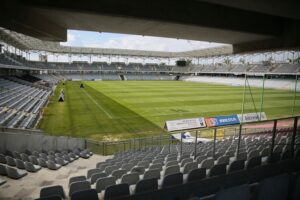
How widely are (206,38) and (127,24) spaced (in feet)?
11.7

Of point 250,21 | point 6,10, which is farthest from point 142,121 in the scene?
point 6,10

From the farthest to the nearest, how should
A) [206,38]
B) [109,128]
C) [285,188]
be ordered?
1. [109,128]
2. [206,38]
3. [285,188]

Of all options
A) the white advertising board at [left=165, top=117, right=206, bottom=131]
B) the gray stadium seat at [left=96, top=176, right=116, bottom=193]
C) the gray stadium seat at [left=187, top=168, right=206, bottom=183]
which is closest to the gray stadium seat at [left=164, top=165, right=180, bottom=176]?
the gray stadium seat at [left=187, top=168, right=206, bottom=183]

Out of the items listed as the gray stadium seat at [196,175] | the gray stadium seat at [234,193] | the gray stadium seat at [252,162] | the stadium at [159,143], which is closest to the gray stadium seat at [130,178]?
the stadium at [159,143]

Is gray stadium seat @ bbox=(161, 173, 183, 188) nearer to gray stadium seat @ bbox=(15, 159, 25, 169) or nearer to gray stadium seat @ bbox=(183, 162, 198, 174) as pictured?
gray stadium seat @ bbox=(183, 162, 198, 174)

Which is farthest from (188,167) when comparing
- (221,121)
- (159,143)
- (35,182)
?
(221,121)

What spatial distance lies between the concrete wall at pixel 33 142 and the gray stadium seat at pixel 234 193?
9432 mm

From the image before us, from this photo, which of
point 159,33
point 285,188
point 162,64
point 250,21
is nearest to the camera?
point 285,188

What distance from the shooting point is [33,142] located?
13.0 m

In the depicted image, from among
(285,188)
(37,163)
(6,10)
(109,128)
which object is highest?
(6,10)

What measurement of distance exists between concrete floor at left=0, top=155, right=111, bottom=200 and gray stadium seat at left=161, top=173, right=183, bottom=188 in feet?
11.2

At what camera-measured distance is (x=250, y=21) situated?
347 inches

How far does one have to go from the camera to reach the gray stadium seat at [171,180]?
471 cm

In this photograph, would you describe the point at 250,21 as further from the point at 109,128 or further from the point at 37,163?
the point at 109,128
